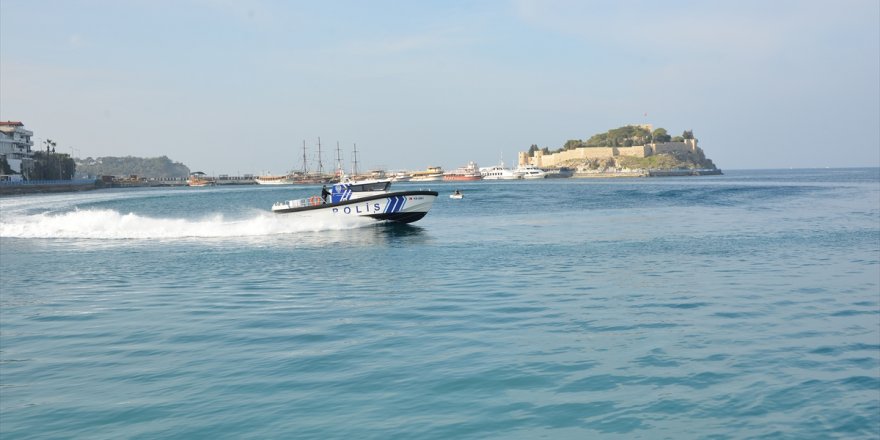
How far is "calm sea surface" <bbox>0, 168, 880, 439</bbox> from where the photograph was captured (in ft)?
27.5

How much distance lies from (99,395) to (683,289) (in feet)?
44.0

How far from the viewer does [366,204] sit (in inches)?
1517

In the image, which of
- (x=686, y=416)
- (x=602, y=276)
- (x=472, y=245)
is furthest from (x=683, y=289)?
(x=472, y=245)

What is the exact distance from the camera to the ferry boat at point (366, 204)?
127 ft

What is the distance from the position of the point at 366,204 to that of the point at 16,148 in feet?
438

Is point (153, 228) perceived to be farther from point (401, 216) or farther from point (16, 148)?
point (16, 148)

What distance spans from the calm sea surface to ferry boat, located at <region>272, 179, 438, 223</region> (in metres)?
11.9

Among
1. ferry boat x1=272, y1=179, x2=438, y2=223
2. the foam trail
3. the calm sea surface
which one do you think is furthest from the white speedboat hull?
the calm sea surface

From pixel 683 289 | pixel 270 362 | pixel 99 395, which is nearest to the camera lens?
pixel 99 395

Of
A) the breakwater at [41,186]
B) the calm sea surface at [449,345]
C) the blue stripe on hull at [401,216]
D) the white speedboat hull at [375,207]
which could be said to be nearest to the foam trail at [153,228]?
the white speedboat hull at [375,207]

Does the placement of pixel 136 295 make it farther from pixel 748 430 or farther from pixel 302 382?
pixel 748 430

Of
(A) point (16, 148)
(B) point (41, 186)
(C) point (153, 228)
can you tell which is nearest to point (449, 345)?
(C) point (153, 228)

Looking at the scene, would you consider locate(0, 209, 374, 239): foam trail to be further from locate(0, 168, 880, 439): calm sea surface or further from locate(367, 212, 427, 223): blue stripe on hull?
locate(0, 168, 880, 439): calm sea surface

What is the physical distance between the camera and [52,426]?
8430 millimetres
